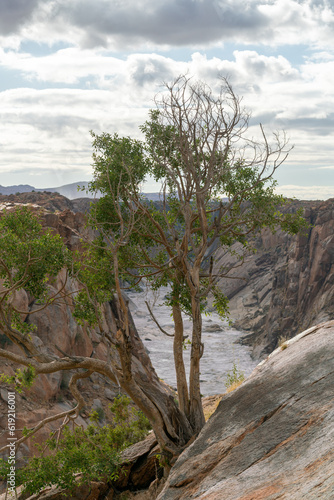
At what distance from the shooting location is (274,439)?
7.89 metres

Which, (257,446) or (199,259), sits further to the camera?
(199,259)

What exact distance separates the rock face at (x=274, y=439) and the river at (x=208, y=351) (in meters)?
41.9

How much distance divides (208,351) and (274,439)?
243 ft

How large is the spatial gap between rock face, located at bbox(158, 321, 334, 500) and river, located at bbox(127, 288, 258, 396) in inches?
1651

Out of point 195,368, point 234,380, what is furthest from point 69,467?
point 234,380

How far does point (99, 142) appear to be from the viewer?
1523 centimetres

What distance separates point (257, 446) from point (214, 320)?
99.3 m

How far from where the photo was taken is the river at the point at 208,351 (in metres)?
61.4

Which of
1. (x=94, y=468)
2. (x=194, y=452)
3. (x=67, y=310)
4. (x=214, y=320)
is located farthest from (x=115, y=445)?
(x=214, y=320)

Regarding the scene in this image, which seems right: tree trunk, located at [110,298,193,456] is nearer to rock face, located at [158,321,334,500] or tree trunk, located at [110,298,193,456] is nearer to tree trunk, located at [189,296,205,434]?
tree trunk, located at [189,296,205,434]

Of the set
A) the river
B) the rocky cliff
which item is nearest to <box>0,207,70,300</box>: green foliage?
the rocky cliff

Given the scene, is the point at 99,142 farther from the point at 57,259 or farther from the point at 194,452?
the point at 194,452

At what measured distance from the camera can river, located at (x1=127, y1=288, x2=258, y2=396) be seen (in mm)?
61406

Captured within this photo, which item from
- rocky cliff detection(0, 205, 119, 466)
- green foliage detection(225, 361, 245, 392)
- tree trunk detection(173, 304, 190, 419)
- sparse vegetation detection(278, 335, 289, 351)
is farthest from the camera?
rocky cliff detection(0, 205, 119, 466)
